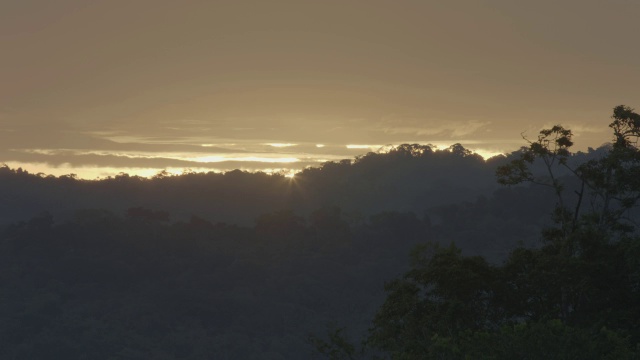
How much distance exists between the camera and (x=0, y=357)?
16300cm

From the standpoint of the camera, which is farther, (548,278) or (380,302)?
(380,302)

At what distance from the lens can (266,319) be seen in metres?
176

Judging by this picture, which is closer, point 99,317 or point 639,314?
point 639,314

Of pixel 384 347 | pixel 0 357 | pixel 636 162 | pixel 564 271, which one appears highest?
pixel 636 162

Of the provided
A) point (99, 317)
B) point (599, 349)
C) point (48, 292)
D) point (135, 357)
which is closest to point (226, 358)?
point (135, 357)

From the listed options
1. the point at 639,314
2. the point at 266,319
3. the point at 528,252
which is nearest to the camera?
the point at 639,314

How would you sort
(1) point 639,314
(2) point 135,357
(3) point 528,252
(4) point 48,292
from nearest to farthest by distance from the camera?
(1) point 639,314
(3) point 528,252
(2) point 135,357
(4) point 48,292

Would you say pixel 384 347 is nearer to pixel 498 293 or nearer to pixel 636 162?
pixel 498 293

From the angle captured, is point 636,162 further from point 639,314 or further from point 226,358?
point 226,358

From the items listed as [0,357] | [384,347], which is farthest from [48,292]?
[384,347]

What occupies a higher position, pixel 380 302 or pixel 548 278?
pixel 548 278

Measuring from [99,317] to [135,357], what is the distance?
23292 millimetres

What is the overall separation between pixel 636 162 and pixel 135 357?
5180 inches

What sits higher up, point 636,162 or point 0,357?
point 636,162
